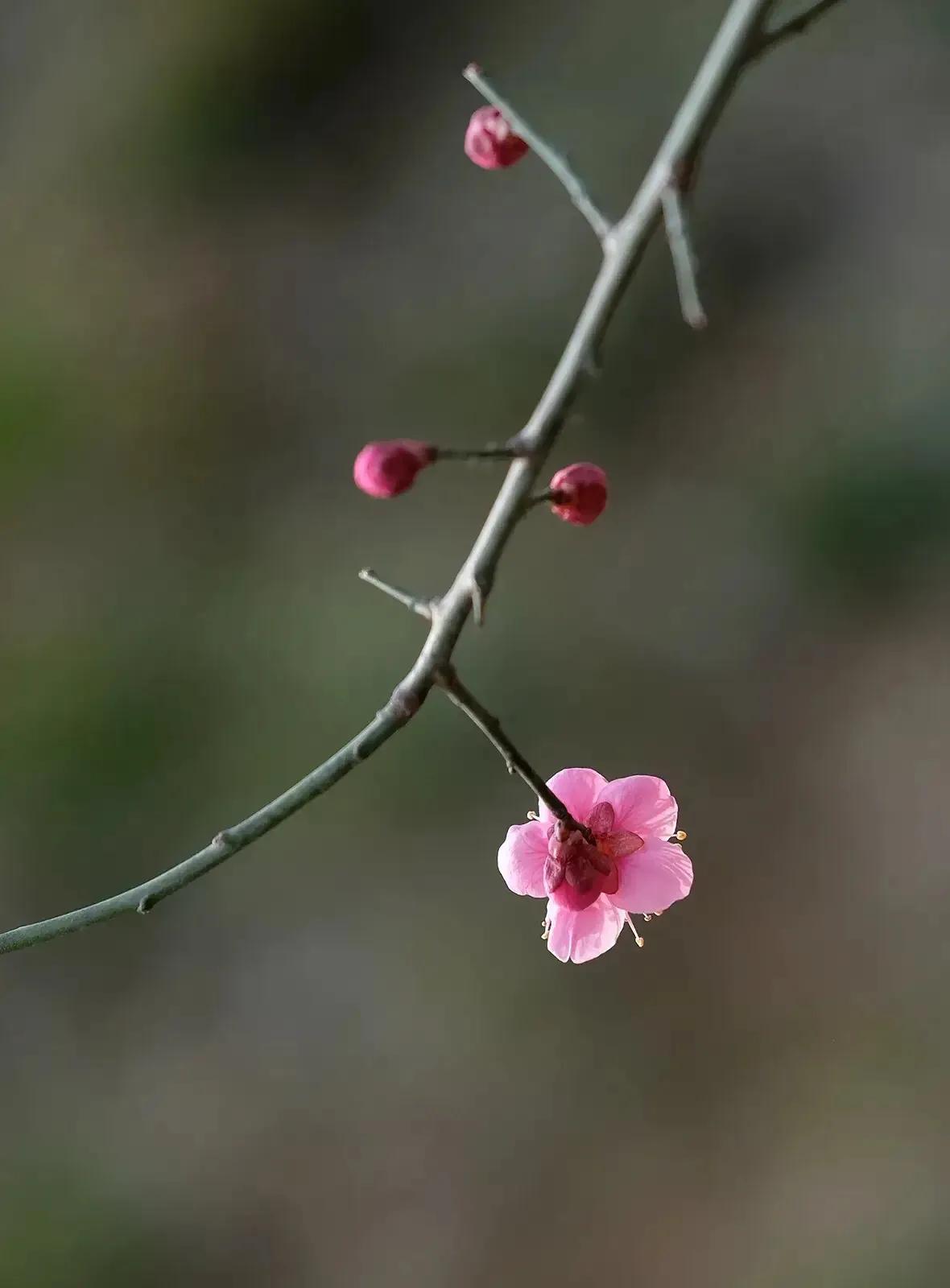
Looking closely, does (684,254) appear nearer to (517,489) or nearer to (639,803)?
(517,489)

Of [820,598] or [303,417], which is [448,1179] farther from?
[303,417]

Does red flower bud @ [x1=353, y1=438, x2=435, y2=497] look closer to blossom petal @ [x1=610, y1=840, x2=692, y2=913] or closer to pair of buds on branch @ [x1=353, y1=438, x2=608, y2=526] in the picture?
pair of buds on branch @ [x1=353, y1=438, x2=608, y2=526]

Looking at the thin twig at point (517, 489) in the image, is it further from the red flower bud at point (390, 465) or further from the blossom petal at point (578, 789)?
the blossom petal at point (578, 789)

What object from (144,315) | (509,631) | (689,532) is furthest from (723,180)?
(144,315)

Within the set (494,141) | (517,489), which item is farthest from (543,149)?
(517,489)

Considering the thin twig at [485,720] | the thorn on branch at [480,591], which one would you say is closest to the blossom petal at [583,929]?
the thin twig at [485,720]

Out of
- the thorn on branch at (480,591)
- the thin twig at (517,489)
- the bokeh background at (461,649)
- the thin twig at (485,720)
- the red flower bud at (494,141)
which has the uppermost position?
the red flower bud at (494,141)

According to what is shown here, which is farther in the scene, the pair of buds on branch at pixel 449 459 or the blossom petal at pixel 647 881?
the blossom petal at pixel 647 881

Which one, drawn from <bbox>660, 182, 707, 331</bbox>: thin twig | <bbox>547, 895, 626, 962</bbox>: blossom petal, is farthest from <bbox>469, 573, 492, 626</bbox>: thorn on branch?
<bbox>547, 895, 626, 962</bbox>: blossom petal
